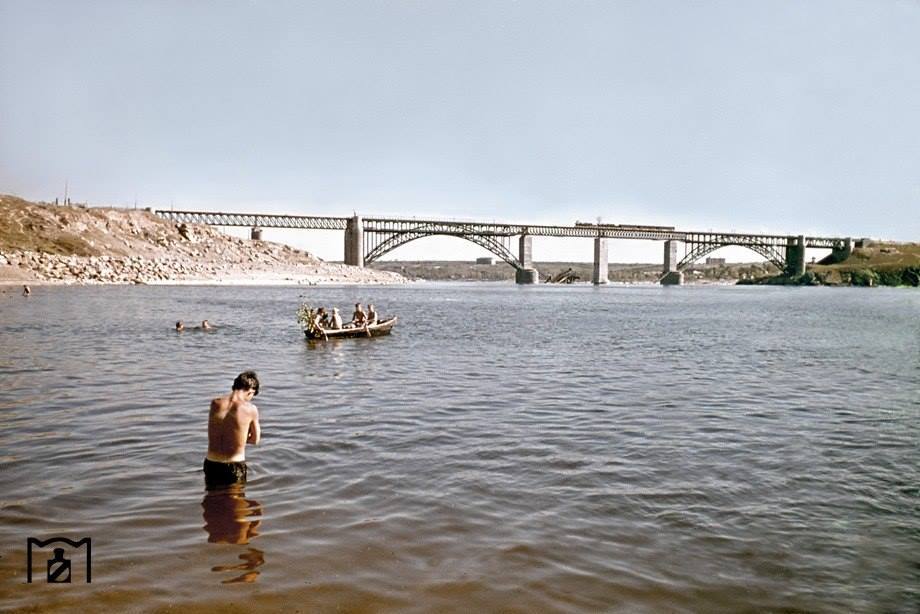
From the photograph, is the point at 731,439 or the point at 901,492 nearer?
the point at 901,492

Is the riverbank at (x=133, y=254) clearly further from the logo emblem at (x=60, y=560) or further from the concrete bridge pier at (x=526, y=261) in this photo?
the logo emblem at (x=60, y=560)

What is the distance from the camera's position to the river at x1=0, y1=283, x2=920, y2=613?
20.5 feet

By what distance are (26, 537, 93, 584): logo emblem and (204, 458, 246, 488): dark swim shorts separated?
1.85 m

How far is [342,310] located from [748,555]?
168 ft

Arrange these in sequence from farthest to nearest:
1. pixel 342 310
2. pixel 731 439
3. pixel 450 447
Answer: pixel 342 310
pixel 731 439
pixel 450 447

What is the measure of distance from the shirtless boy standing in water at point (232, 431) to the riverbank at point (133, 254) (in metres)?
83.4

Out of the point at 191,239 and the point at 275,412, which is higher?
the point at 191,239

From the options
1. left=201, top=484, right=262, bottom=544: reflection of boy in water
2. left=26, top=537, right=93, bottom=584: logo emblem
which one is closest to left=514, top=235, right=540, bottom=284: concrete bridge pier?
left=201, top=484, right=262, bottom=544: reflection of boy in water

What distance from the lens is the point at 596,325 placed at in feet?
150

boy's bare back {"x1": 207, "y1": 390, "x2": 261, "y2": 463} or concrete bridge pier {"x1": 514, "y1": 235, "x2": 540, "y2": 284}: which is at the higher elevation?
concrete bridge pier {"x1": 514, "y1": 235, "x2": 540, "y2": 284}

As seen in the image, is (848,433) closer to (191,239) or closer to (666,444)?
(666,444)

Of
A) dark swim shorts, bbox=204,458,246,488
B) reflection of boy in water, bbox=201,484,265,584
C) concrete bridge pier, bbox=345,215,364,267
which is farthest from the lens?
concrete bridge pier, bbox=345,215,364,267

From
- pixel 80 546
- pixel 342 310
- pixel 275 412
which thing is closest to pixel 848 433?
pixel 275 412

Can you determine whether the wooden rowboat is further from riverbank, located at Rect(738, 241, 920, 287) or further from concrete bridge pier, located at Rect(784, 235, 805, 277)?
concrete bridge pier, located at Rect(784, 235, 805, 277)
